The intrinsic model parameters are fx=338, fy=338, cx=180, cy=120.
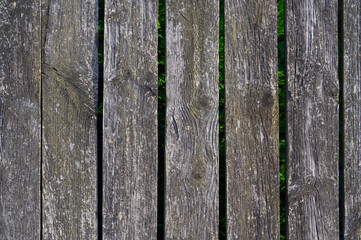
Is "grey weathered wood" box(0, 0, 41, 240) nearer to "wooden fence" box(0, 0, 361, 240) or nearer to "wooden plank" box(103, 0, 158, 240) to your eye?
"wooden fence" box(0, 0, 361, 240)

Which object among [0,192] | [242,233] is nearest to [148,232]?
[242,233]

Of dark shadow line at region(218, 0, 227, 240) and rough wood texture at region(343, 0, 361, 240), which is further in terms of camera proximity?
dark shadow line at region(218, 0, 227, 240)

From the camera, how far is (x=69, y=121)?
5.44 feet

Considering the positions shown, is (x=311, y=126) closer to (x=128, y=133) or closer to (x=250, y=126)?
(x=250, y=126)

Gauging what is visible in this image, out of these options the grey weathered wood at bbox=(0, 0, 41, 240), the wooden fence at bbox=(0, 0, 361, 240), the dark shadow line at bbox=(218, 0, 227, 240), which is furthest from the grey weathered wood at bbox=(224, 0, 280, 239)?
the grey weathered wood at bbox=(0, 0, 41, 240)

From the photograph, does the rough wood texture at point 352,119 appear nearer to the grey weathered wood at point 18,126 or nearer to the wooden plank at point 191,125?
the wooden plank at point 191,125

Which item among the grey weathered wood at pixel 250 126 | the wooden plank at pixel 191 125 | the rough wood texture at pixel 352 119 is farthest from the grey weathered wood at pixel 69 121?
the rough wood texture at pixel 352 119

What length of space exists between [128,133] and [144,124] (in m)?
0.09

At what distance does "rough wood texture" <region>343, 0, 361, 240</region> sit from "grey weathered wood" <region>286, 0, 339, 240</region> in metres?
0.06

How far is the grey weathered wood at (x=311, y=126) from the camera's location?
67.4 inches

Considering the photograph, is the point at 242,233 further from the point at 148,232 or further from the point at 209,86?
the point at 209,86

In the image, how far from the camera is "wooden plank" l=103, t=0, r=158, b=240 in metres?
1.65

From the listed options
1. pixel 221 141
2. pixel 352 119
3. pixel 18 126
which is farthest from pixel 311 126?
pixel 18 126

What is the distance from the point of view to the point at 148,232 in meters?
1.66
